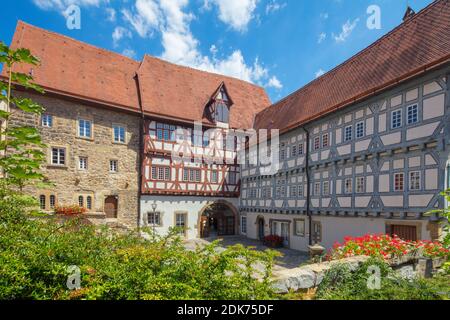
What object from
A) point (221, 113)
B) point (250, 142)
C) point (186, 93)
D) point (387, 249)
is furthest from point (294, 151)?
point (387, 249)

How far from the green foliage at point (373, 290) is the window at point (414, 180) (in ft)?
18.4

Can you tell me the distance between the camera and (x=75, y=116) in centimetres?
1722

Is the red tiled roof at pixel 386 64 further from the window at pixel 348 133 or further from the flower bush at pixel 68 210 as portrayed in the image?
the flower bush at pixel 68 210

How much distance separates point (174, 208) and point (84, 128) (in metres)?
7.82

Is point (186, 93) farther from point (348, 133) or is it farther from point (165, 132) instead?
point (348, 133)

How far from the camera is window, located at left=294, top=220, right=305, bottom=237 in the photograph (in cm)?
1594

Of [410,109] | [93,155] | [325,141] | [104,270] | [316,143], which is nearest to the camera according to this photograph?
[104,270]

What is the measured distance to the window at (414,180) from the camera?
1000 cm

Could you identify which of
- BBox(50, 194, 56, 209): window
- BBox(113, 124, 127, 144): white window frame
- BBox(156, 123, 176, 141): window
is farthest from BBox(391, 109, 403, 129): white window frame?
BBox(50, 194, 56, 209): window

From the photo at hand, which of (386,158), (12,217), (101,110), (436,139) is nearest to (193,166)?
(101,110)

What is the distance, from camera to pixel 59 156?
55.1 ft

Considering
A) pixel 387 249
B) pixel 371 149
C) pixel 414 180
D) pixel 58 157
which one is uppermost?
pixel 371 149

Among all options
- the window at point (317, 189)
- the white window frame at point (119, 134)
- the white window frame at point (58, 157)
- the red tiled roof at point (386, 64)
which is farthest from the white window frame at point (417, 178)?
the white window frame at point (58, 157)

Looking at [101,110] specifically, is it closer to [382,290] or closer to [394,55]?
[394,55]
